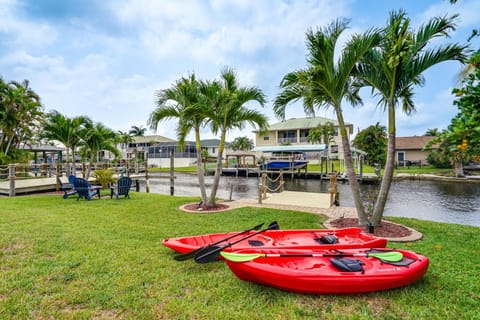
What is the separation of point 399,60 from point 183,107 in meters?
6.01

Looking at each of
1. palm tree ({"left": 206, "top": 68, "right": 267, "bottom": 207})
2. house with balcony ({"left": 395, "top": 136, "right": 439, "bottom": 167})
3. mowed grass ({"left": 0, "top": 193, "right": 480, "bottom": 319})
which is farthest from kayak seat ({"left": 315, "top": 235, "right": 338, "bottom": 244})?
house with balcony ({"left": 395, "top": 136, "right": 439, "bottom": 167})

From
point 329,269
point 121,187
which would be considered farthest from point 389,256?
point 121,187

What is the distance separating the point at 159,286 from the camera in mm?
3119

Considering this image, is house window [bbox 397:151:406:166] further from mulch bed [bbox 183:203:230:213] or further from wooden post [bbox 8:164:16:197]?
wooden post [bbox 8:164:16:197]

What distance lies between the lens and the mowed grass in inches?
102

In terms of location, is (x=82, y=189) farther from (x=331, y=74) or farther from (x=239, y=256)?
(x=331, y=74)

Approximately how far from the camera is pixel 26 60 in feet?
41.4

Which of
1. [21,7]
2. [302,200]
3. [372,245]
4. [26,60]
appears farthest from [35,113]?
[372,245]

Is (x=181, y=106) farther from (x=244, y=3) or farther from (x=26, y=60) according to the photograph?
(x=26, y=60)

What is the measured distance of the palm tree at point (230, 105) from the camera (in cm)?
799

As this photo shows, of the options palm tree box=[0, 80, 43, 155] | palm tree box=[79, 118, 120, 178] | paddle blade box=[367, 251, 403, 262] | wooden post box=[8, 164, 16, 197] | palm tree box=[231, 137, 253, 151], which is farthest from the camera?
palm tree box=[231, 137, 253, 151]

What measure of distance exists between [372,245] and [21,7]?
12.3 meters

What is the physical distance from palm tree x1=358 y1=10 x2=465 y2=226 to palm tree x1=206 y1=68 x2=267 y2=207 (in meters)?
3.44

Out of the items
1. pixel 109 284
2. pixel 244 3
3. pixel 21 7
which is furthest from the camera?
pixel 244 3
